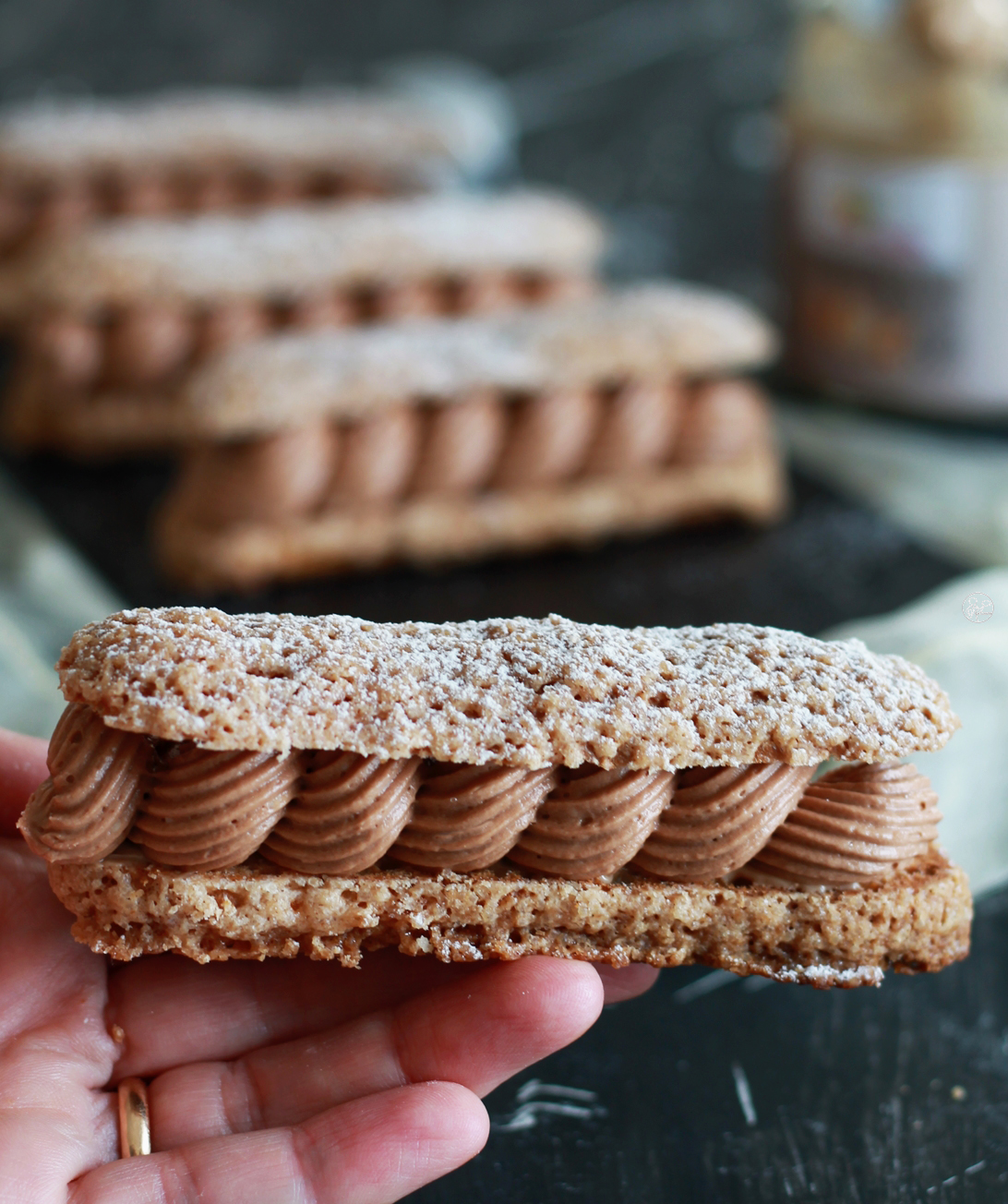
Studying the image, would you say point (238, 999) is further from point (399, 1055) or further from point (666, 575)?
point (666, 575)

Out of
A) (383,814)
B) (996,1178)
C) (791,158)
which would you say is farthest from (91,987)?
(791,158)

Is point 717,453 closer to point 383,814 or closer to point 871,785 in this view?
point 871,785

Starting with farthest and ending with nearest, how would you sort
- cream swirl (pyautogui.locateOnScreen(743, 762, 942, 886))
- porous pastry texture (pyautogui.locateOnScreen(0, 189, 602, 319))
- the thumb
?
porous pastry texture (pyautogui.locateOnScreen(0, 189, 602, 319)) < the thumb < cream swirl (pyautogui.locateOnScreen(743, 762, 942, 886))

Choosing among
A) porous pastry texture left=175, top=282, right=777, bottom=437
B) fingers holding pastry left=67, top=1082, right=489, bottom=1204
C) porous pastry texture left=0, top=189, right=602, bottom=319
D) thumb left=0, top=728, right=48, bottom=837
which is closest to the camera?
fingers holding pastry left=67, top=1082, right=489, bottom=1204

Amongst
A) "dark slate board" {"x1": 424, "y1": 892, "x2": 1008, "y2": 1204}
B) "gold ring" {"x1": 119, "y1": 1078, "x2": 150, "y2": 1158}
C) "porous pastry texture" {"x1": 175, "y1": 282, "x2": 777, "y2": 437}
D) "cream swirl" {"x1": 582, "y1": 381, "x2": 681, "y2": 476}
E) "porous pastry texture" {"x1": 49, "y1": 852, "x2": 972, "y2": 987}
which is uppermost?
"porous pastry texture" {"x1": 175, "y1": 282, "x2": 777, "y2": 437}


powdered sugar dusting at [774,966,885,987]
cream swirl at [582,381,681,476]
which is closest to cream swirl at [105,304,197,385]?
cream swirl at [582,381,681,476]

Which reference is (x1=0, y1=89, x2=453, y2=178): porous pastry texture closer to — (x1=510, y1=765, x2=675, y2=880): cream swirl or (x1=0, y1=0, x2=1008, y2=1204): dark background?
(x1=0, y1=0, x2=1008, y2=1204): dark background

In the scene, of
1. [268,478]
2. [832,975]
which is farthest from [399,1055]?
[268,478]

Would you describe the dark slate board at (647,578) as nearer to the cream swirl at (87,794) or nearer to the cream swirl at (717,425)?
the cream swirl at (717,425)
